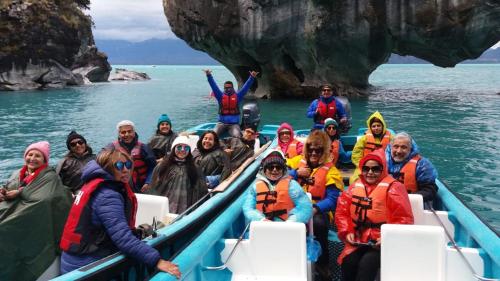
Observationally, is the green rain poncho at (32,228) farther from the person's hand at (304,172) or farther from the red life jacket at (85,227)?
the person's hand at (304,172)

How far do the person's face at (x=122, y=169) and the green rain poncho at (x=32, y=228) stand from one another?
4.02 ft

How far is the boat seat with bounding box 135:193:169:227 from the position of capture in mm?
5281

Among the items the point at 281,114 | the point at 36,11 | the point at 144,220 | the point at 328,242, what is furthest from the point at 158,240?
the point at 36,11

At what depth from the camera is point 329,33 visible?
29.4 m

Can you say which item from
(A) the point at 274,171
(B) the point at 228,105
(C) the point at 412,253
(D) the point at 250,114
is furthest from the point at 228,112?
(C) the point at 412,253

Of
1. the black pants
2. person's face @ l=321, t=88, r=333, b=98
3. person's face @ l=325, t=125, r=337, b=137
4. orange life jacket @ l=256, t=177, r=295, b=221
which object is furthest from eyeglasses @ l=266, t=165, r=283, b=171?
person's face @ l=321, t=88, r=333, b=98

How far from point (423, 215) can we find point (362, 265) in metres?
1.44

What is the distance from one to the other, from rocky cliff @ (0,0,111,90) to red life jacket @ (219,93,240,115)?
148ft

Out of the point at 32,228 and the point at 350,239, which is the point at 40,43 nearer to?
the point at 32,228

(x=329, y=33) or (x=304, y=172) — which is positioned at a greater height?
(x=329, y=33)

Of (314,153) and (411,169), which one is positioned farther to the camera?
(411,169)

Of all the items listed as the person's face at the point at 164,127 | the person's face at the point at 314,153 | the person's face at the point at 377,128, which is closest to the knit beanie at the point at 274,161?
the person's face at the point at 314,153

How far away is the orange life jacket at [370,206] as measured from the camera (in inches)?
162

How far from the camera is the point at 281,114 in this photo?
26.0 m
